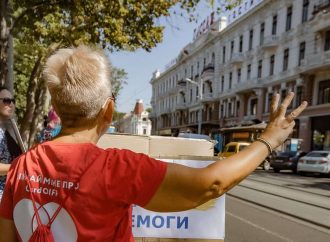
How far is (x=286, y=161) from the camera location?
23781mm

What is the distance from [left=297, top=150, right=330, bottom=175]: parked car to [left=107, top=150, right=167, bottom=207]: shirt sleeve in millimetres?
21121

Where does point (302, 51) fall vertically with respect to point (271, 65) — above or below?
above

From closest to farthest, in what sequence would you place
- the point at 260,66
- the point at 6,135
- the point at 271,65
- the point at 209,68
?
the point at 6,135 → the point at 271,65 → the point at 260,66 → the point at 209,68

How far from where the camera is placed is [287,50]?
109 ft

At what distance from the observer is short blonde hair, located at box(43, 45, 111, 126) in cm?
153

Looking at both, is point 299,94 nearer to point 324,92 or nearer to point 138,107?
point 324,92

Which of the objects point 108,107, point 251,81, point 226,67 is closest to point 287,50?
point 251,81

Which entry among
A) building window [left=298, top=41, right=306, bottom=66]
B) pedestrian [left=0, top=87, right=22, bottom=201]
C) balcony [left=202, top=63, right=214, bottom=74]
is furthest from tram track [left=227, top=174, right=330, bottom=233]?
balcony [left=202, top=63, right=214, bottom=74]

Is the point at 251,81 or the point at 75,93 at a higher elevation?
the point at 251,81

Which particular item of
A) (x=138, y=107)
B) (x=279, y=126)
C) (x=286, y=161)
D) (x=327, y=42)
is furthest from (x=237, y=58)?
(x=138, y=107)

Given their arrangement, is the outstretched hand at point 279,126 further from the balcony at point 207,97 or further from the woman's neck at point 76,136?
the balcony at point 207,97

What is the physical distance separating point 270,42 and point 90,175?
35.8 meters

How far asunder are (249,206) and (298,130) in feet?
76.2

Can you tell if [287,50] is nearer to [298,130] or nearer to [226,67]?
[298,130]
